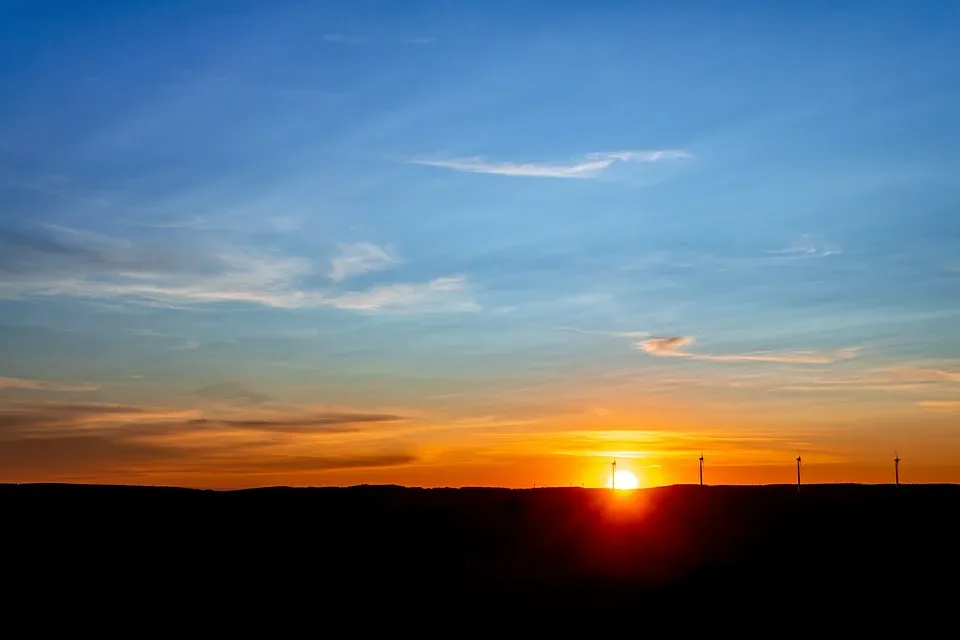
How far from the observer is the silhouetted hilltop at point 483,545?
85.4 metres

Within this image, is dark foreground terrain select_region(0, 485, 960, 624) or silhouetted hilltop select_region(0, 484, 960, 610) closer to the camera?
dark foreground terrain select_region(0, 485, 960, 624)

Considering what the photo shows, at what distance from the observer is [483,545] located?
349 feet

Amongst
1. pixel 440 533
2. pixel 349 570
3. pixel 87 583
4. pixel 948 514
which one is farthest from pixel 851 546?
pixel 87 583

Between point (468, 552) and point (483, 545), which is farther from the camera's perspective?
point (483, 545)

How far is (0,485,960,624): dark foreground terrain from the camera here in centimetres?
8150

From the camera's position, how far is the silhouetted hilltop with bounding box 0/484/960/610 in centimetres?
8538

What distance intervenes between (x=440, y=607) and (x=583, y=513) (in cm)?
4936

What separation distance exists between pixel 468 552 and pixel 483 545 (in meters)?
3.93

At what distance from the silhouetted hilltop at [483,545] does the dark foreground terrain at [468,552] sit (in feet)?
0.94

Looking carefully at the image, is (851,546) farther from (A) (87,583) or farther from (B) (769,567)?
(A) (87,583)

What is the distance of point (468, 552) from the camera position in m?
103

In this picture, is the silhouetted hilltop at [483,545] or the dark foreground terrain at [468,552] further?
the silhouetted hilltop at [483,545]

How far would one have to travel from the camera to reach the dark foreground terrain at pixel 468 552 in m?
81.5

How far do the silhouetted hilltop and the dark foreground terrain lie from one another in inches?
11.3
